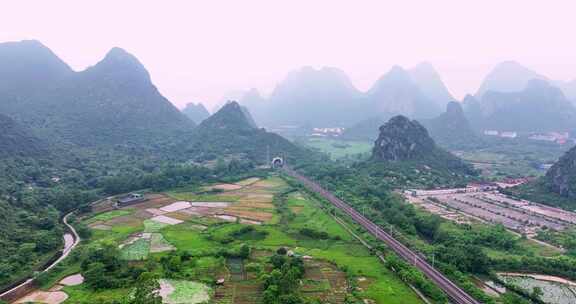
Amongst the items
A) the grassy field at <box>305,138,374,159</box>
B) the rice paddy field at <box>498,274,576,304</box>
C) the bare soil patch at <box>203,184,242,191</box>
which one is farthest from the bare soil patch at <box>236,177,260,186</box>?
the rice paddy field at <box>498,274,576,304</box>

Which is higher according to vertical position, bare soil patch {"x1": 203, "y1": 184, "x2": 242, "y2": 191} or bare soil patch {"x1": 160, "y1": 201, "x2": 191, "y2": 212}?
bare soil patch {"x1": 203, "y1": 184, "x2": 242, "y2": 191}

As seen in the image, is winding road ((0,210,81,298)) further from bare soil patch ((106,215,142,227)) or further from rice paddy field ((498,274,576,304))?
rice paddy field ((498,274,576,304))

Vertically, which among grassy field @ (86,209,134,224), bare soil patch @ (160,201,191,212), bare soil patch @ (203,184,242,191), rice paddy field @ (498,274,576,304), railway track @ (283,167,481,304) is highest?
bare soil patch @ (203,184,242,191)

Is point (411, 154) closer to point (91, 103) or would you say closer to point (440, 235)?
point (440, 235)

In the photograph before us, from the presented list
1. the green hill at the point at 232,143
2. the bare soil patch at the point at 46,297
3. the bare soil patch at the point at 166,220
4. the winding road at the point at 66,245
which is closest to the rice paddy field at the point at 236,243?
the bare soil patch at the point at 166,220

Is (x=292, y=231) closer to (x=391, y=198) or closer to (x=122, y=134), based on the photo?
(x=391, y=198)

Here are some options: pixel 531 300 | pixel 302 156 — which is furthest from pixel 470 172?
pixel 531 300
